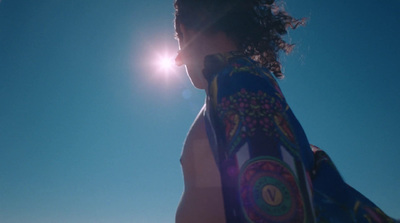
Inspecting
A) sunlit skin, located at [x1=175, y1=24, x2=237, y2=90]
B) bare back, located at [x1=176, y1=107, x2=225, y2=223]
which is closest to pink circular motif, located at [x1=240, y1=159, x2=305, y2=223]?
bare back, located at [x1=176, y1=107, x2=225, y2=223]

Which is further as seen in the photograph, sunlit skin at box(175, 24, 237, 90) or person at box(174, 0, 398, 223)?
sunlit skin at box(175, 24, 237, 90)

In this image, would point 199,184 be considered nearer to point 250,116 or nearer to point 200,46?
point 250,116

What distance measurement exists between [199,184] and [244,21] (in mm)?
1425

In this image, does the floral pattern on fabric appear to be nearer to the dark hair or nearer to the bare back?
the bare back

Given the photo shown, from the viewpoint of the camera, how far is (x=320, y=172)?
154 cm

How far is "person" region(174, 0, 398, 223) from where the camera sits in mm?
1000

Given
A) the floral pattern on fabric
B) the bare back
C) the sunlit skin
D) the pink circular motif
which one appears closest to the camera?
the pink circular motif

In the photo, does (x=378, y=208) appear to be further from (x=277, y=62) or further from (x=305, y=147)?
(x=277, y=62)

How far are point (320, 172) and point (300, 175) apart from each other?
0.61 metres

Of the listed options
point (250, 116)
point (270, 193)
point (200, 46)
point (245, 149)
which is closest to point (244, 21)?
point (200, 46)

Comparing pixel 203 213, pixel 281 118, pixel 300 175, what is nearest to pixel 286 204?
pixel 300 175

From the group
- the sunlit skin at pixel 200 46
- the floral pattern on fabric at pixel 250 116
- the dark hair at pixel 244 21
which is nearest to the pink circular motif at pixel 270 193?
the floral pattern on fabric at pixel 250 116

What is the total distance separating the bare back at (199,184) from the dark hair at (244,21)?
0.82 m

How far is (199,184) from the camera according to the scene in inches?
71.7
